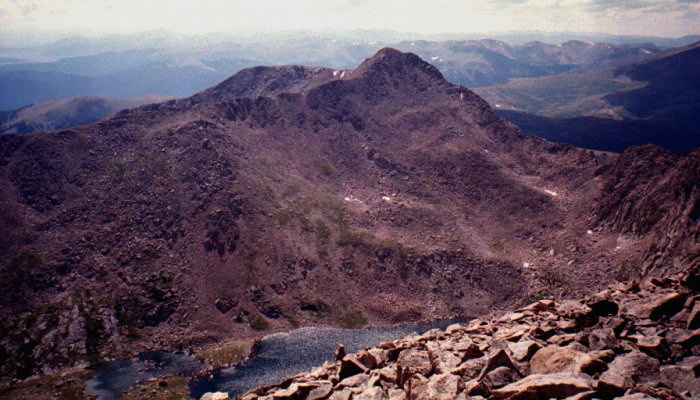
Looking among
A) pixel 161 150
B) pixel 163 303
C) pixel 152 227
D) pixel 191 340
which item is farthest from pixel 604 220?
pixel 161 150

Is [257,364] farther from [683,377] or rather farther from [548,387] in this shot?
[683,377]

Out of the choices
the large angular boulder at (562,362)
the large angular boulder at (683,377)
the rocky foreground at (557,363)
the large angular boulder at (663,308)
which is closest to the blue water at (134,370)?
the rocky foreground at (557,363)

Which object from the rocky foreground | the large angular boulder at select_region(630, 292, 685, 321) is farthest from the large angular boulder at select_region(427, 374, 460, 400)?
the large angular boulder at select_region(630, 292, 685, 321)

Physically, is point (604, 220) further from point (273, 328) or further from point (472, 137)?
point (273, 328)

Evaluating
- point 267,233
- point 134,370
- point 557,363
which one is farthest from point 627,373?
point 267,233

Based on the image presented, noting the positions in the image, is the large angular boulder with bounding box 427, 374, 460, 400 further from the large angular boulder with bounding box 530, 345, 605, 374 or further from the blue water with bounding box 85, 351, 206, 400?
the blue water with bounding box 85, 351, 206, 400

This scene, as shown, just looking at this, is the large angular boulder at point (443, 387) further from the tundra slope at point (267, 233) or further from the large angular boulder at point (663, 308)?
the tundra slope at point (267, 233)

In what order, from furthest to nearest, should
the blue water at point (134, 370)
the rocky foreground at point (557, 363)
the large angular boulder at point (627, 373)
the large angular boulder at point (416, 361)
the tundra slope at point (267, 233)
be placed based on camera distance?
the tundra slope at point (267, 233) < the blue water at point (134, 370) < the large angular boulder at point (416, 361) < the rocky foreground at point (557, 363) < the large angular boulder at point (627, 373)
